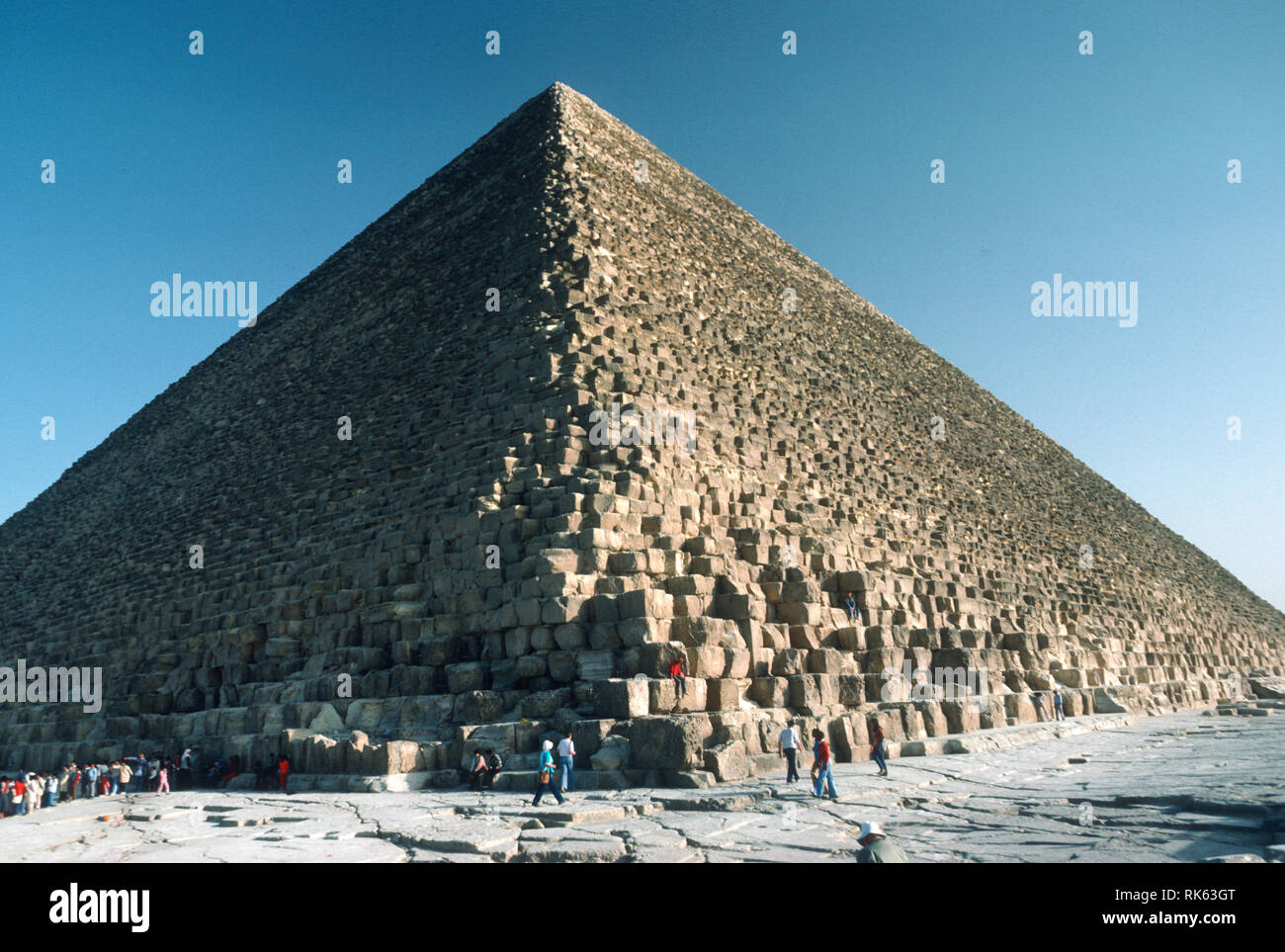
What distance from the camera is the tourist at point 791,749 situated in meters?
Result: 8.07

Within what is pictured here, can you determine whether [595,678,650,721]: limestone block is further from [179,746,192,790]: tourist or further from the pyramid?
[179,746,192,790]: tourist

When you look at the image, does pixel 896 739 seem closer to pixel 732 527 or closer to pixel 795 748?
pixel 795 748

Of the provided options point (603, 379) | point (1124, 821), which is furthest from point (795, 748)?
point (603, 379)

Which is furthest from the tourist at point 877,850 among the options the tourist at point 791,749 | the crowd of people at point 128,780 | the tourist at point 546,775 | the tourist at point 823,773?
the crowd of people at point 128,780

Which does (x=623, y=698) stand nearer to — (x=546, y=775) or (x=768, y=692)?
(x=546, y=775)

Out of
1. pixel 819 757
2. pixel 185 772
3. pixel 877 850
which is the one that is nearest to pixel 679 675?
pixel 819 757

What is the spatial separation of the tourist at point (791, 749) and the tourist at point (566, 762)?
2.04 m

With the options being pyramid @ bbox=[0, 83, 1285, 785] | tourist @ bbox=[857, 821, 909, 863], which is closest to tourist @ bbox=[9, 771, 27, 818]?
pyramid @ bbox=[0, 83, 1285, 785]

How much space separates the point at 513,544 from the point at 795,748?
422 centimetres

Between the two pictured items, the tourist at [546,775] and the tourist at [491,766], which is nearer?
the tourist at [546,775]

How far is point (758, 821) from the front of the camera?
625 centimetres

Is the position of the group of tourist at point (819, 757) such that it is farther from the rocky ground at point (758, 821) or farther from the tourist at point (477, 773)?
the tourist at point (477, 773)

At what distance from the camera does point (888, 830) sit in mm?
5844
